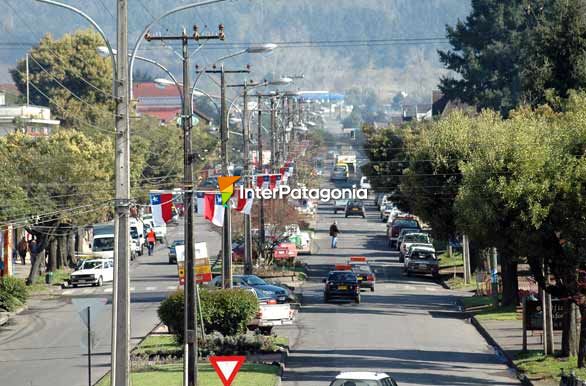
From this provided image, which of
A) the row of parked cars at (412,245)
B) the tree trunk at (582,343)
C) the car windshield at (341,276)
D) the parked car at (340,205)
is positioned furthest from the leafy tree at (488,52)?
the tree trunk at (582,343)

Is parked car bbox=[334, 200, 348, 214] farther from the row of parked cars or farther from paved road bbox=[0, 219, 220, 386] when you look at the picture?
paved road bbox=[0, 219, 220, 386]

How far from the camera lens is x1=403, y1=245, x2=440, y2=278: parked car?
225ft

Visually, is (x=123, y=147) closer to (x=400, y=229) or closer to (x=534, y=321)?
(x=534, y=321)

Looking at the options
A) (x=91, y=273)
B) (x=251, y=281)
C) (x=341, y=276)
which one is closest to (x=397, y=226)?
(x=91, y=273)

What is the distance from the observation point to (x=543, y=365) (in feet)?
113

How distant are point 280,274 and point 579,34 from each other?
66.2 feet

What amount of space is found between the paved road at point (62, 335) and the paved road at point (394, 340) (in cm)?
554

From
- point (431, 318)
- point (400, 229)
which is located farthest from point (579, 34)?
point (400, 229)

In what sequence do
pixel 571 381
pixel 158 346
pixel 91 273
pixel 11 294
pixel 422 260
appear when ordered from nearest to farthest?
pixel 571 381, pixel 158 346, pixel 11 294, pixel 91 273, pixel 422 260

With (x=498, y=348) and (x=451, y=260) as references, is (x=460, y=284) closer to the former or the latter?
(x=451, y=260)

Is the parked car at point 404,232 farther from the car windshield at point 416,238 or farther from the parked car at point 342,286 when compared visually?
the parked car at point 342,286

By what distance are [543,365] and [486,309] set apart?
55.5ft

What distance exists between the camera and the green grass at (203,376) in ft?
102

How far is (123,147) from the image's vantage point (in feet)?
83.1
